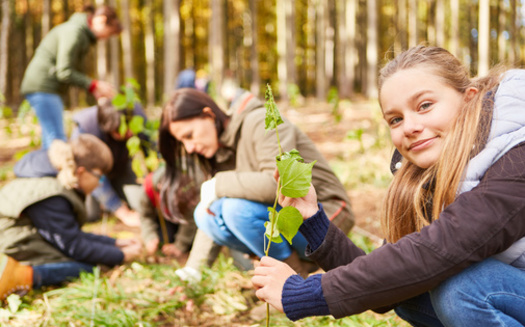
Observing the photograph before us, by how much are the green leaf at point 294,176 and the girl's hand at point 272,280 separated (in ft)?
0.74

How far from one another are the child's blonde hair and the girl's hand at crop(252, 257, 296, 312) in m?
1.73

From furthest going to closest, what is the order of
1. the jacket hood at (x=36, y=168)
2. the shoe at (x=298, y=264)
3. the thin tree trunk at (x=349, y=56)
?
the thin tree trunk at (x=349, y=56), the jacket hood at (x=36, y=168), the shoe at (x=298, y=264)

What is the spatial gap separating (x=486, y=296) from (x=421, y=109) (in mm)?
547

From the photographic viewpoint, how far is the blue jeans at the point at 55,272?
256 centimetres

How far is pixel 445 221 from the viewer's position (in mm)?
1189

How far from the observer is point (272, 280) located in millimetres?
1309

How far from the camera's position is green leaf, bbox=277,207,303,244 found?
1258 millimetres

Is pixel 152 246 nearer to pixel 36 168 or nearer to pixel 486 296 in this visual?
pixel 36 168

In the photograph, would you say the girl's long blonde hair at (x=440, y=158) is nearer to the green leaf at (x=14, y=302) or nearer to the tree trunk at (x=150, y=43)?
the green leaf at (x=14, y=302)

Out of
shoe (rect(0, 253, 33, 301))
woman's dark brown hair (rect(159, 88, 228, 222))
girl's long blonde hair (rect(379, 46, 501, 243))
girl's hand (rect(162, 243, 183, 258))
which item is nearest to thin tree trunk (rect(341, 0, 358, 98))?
girl's hand (rect(162, 243, 183, 258))

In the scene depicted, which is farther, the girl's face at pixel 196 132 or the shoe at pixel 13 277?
the girl's face at pixel 196 132

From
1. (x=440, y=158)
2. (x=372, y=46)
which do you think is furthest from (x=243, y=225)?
(x=372, y=46)

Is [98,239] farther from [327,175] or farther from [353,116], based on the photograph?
[353,116]

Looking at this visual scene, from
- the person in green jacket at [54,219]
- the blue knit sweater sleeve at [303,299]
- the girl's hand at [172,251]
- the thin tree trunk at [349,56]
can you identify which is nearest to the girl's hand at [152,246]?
the girl's hand at [172,251]
